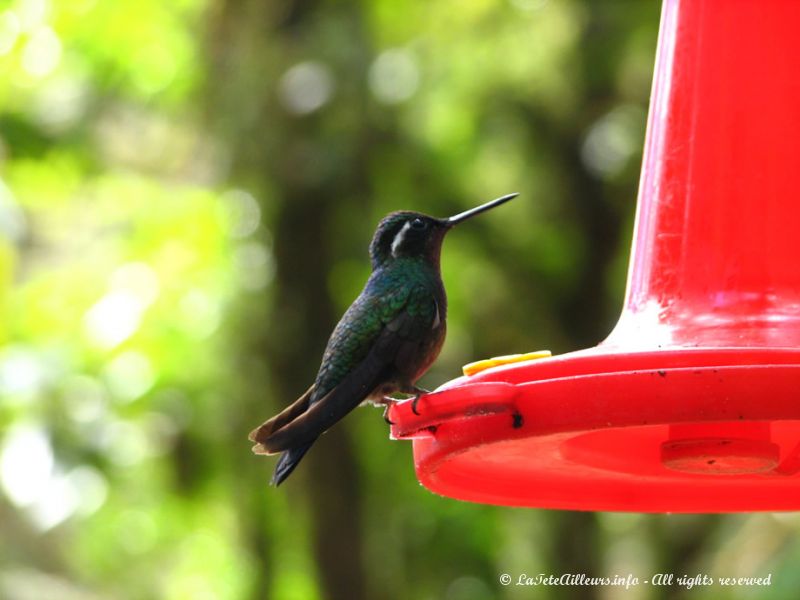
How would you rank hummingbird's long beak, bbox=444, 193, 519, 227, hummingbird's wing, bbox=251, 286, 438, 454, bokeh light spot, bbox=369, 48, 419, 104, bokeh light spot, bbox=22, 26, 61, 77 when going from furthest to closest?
bokeh light spot, bbox=369, 48, 419, 104 < bokeh light spot, bbox=22, 26, 61, 77 < hummingbird's long beak, bbox=444, 193, 519, 227 < hummingbird's wing, bbox=251, 286, 438, 454

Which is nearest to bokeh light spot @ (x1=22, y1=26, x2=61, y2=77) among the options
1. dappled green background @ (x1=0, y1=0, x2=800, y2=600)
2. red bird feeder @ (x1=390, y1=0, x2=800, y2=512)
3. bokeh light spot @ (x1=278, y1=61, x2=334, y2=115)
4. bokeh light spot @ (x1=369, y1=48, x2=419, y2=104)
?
dappled green background @ (x1=0, y1=0, x2=800, y2=600)

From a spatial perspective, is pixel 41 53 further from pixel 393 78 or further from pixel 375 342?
pixel 375 342

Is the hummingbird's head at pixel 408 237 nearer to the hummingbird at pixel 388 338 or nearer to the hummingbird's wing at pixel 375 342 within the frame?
the hummingbird at pixel 388 338

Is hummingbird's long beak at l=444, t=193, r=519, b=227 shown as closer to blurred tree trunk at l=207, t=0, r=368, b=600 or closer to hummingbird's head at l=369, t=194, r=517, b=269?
hummingbird's head at l=369, t=194, r=517, b=269

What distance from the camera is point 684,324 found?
2.86 meters

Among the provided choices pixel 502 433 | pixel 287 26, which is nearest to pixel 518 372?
pixel 502 433

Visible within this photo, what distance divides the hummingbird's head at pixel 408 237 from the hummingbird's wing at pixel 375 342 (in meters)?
0.34

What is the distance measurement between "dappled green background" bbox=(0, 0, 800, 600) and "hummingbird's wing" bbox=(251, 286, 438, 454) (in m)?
2.96

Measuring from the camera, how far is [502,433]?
250cm

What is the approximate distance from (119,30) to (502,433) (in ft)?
19.5

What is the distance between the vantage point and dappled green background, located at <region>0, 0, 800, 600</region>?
714cm

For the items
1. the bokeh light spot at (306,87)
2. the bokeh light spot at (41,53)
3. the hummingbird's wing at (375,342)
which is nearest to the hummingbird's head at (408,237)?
the hummingbird's wing at (375,342)

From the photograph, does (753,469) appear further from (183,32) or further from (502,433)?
(183,32)

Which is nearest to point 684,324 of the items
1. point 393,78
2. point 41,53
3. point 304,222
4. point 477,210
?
point 477,210
